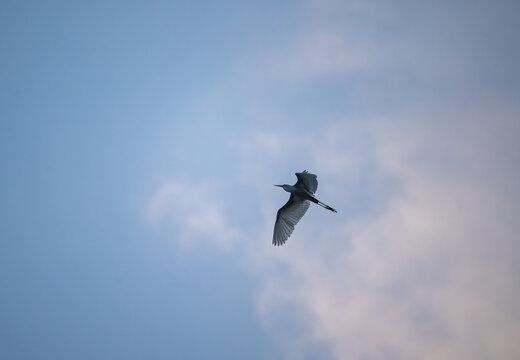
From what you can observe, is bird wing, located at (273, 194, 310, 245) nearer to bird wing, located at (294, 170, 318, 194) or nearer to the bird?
the bird

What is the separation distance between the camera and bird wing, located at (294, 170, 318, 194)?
25234 millimetres

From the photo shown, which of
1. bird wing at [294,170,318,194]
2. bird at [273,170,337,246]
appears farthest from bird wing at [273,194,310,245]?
bird wing at [294,170,318,194]

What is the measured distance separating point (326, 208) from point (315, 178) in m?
2.10

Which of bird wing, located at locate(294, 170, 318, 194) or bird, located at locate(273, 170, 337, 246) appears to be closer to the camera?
bird wing, located at locate(294, 170, 318, 194)

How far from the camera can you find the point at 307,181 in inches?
1008

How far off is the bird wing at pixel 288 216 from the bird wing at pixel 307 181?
3.30 ft

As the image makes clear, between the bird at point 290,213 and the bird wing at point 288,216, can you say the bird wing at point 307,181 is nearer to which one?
the bird at point 290,213

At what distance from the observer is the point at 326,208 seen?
26.6 metres

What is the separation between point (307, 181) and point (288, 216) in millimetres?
2536

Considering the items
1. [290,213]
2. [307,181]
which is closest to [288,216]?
[290,213]

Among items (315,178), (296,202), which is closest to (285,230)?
(296,202)

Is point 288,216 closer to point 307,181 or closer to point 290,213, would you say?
point 290,213

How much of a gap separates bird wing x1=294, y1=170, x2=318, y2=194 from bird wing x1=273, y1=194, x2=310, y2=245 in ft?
3.30

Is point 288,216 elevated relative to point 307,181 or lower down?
lower down
